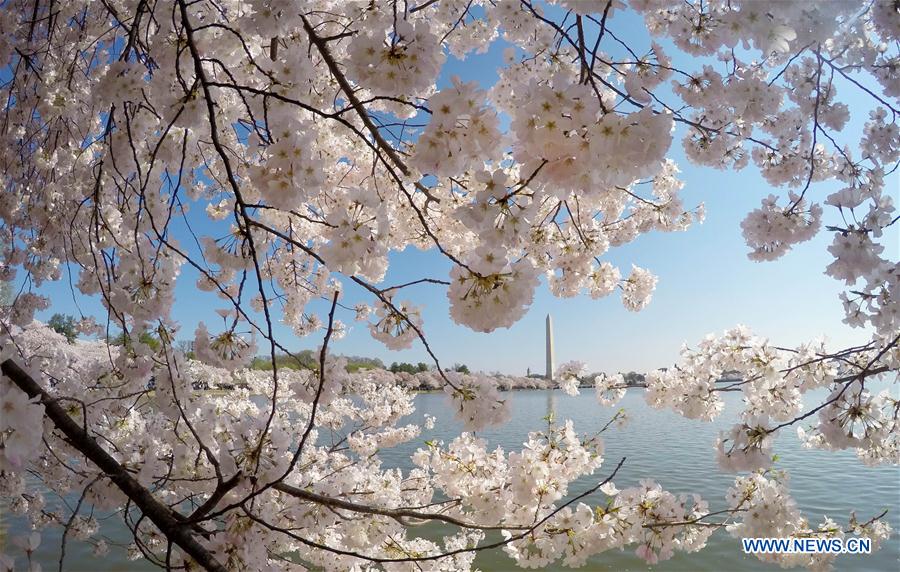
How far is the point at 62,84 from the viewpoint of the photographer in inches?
110

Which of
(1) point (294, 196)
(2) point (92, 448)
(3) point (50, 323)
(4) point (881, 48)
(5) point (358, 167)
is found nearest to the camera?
(1) point (294, 196)

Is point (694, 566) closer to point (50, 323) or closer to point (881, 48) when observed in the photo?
point (881, 48)

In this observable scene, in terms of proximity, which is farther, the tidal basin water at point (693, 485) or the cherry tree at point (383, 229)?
the tidal basin water at point (693, 485)

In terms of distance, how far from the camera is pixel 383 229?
4.29ft

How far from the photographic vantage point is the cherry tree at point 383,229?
1182 millimetres

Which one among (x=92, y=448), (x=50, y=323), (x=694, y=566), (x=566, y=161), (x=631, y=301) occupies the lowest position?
(x=694, y=566)

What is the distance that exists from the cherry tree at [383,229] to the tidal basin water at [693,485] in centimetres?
50

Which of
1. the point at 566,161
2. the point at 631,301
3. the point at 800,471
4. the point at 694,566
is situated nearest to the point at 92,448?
the point at 566,161

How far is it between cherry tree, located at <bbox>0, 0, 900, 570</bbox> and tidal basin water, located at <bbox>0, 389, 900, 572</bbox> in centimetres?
50

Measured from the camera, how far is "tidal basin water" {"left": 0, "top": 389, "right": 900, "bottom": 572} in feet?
17.0

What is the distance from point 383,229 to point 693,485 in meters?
8.59

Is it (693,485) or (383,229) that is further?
(693,485)

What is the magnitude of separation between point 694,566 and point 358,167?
5268 mm

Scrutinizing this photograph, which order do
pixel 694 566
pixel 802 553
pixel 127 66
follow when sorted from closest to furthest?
pixel 127 66 → pixel 802 553 → pixel 694 566
